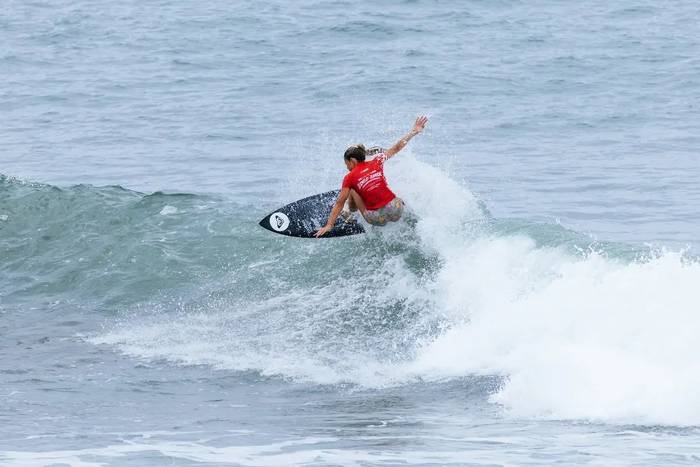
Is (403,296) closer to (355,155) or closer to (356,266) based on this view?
(356,266)

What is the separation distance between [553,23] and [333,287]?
80.7 feet

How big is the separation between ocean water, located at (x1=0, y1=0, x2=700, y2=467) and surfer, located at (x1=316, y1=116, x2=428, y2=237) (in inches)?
38.8

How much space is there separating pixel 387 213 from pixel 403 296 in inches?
43.7

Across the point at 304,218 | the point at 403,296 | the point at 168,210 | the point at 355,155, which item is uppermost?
the point at 355,155

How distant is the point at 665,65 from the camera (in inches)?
1238

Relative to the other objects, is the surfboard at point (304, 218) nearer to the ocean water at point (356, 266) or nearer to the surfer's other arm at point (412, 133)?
the ocean water at point (356, 266)

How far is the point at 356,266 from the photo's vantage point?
16.0 m

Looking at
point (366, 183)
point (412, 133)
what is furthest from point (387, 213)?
point (412, 133)

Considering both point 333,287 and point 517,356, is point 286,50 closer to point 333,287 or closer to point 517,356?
point 333,287

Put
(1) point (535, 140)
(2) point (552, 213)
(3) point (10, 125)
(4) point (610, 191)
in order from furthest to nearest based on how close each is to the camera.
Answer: (3) point (10, 125) < (1) point (535, 140) < (4) point (610, 191) < (2) point (552, 213)

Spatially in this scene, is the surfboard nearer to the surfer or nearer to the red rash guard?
the surfer

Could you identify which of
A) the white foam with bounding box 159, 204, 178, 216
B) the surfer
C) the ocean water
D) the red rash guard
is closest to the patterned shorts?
the surfer

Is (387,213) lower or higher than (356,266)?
higher

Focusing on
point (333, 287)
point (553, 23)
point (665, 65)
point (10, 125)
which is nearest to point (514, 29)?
point (553, 23)
